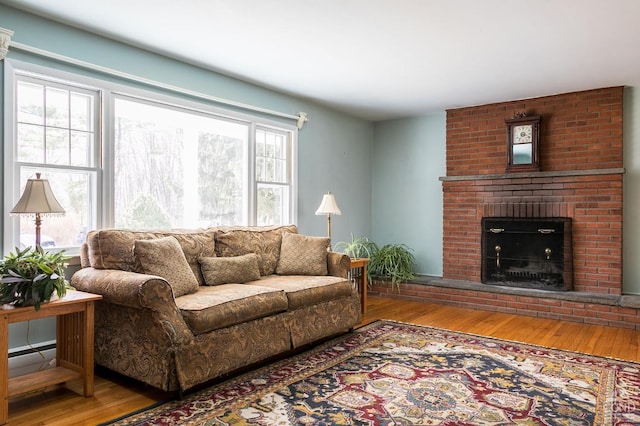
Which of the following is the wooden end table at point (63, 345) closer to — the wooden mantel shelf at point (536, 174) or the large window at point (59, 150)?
the large window at point (59, 150)

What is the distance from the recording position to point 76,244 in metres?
3.54

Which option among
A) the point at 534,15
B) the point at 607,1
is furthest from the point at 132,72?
the point at 607,1

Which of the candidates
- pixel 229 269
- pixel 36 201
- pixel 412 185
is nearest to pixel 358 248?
pixel 412 185

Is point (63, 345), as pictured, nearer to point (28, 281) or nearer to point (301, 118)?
point (28, 281)

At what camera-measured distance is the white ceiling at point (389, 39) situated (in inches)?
122

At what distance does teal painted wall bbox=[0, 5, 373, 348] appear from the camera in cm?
326

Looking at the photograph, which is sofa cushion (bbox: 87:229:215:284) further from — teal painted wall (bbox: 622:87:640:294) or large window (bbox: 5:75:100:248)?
teal painted wall (bbox: 622:87:640:294)

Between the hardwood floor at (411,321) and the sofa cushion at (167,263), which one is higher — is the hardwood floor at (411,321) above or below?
below

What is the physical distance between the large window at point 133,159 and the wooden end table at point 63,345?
0.76 meters

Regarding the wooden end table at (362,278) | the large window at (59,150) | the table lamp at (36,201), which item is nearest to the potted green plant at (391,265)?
the wooden end table at (362,278)

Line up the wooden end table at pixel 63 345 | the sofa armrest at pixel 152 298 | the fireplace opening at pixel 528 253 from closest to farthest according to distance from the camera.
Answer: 1. the wooden end table at pixel 63 345
2. the sofa armrest at pixel 152 298
3. the fireplace opening at pixel 528 253

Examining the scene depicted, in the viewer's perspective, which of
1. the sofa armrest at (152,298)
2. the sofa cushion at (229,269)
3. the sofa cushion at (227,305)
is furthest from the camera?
the sofa cushion at (229,269)

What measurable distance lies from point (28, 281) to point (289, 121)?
350 centimetres

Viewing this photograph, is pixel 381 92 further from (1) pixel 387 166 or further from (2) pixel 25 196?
(2) pixel 25 196
